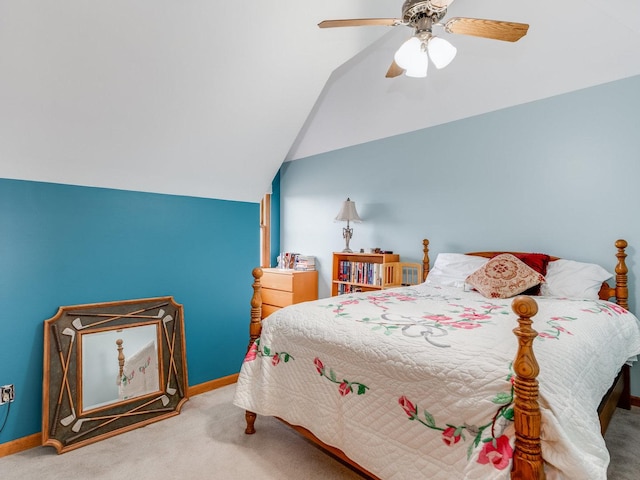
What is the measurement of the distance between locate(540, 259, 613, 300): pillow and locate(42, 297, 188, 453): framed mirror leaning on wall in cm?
267

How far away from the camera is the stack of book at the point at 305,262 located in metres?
4.47

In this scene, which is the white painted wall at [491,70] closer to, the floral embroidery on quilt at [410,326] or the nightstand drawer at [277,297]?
the nightstand drawer at [277,297]

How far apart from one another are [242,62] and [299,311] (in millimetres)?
1558

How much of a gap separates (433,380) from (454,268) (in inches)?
74.6

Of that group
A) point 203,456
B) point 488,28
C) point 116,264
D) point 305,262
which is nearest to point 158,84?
point 116,264

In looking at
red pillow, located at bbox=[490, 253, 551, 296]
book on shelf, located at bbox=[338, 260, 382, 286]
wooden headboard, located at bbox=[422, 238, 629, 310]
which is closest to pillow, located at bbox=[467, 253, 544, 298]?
red pillow, located at bbox=[490, 253, 551, 296]

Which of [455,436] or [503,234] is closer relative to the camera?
[455,436]

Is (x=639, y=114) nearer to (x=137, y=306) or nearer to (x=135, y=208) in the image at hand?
(x=135, y=208)

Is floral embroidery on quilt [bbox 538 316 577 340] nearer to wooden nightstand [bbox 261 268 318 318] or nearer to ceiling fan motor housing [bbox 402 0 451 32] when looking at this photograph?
ceiling fan motor housing [bbox 402 0 451 32]

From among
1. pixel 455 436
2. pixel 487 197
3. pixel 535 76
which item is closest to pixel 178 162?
pixel 455 436

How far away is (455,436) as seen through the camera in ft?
3.74

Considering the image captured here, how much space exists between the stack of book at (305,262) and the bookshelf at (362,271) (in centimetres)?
55

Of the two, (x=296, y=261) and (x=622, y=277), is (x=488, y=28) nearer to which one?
(x=622, y=277)

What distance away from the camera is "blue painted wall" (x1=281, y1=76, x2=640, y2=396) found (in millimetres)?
2467
